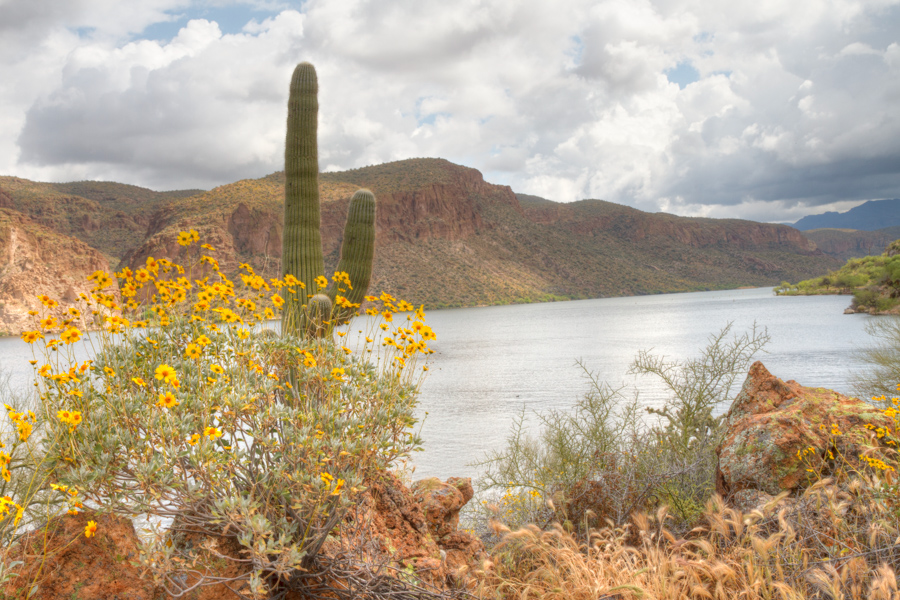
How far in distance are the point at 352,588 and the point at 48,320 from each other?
7.33 ft

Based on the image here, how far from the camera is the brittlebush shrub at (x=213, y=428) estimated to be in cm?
264

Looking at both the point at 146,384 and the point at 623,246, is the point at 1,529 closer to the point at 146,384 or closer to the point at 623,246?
the point at 146,384

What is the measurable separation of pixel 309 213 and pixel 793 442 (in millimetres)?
6579

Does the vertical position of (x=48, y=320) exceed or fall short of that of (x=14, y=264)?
it falls short

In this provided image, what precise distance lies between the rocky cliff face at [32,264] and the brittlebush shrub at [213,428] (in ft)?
178

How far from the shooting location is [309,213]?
25.8ft

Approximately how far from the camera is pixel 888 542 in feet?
11.1

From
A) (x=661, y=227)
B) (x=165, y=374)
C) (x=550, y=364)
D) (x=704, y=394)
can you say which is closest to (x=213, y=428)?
(x=165, y=374)

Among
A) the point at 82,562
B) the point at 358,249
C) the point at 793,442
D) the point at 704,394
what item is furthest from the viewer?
the point at 358,249

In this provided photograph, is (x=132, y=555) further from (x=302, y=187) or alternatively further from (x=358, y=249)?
(x=302, y=187)

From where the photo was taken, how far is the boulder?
4.80 meters

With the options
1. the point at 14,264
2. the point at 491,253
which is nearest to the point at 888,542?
the point at 14,264

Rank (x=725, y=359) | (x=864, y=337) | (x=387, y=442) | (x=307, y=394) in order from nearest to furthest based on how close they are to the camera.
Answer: (x=387, y=442)
(x=307, y=394)
(x=725, y=359)
(x=864, y=337)

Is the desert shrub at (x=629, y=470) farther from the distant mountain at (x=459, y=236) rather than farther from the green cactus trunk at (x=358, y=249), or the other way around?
the distant mountain at (x=459, y=236)
